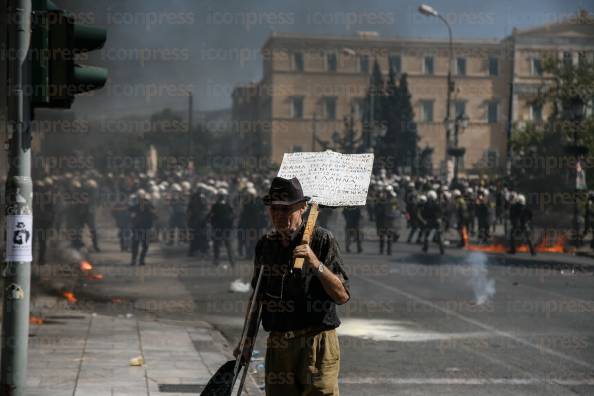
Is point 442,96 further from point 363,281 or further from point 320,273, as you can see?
point 320,273

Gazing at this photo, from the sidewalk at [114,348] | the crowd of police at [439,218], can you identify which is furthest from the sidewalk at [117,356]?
the crowd of police at [439,218]

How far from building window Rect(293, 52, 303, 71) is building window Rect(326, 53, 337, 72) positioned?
7.97 feet

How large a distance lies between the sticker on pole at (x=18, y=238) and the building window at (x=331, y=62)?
8217cm

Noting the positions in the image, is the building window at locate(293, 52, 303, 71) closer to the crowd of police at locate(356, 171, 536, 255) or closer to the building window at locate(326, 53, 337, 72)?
the building window at locate(326, 53, 337, 72)

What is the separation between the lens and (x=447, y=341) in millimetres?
10352

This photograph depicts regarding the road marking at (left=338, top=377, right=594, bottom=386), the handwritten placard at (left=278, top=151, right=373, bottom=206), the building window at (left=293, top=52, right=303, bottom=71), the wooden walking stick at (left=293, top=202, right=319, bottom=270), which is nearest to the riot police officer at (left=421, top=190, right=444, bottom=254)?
the road marking at (left=338, top=377, right=594, bottom=386)

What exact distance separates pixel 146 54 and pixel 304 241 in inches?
994

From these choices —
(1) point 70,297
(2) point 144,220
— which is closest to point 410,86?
(2) point 144,220

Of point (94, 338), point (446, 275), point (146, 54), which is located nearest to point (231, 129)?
point (146, 54)

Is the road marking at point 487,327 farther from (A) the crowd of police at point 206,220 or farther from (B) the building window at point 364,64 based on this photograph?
(B) the building window at point 364,64

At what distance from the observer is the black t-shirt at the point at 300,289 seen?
189 inches

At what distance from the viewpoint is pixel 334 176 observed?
500 cm

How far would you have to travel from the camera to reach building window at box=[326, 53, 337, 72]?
286 ft

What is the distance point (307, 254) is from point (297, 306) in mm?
408
